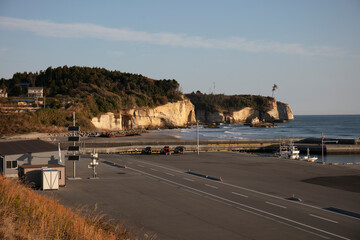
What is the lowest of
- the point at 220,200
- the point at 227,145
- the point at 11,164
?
the point at 220,200

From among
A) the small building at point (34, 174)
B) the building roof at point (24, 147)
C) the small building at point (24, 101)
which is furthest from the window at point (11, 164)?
the small building at point (24, 101)

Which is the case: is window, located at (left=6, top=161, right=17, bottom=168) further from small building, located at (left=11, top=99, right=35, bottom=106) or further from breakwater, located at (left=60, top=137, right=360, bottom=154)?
small building, located at (left=11, top=99, right=35, bottom=106)

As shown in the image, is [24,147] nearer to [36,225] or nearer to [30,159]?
[30,159]

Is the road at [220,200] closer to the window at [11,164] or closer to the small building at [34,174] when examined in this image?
the small building at [34,174]

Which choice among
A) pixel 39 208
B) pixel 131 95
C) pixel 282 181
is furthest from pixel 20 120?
pixel 39 208

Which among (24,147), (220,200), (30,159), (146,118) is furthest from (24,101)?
(220,200)

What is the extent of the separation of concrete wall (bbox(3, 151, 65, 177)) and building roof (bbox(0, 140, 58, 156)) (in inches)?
17.2

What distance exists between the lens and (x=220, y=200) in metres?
26.5

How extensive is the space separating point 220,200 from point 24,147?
22444 mm

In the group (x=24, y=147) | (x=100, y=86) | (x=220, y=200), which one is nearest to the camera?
(x=220, y=200)

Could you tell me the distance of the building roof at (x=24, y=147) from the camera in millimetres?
35750

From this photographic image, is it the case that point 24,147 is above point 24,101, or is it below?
below

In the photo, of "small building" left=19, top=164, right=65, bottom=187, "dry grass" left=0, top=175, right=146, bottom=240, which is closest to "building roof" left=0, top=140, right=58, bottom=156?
"small building" left=19, top=164, right=65, bottom=187

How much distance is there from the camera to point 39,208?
15312 millimetres
